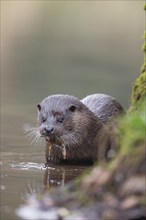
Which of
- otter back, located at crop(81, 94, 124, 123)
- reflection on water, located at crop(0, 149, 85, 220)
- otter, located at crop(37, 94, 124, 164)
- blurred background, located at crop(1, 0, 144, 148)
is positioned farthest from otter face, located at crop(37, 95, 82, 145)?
blurred background, located at crop(1, 0, 144, 148)

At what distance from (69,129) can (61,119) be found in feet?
0.41

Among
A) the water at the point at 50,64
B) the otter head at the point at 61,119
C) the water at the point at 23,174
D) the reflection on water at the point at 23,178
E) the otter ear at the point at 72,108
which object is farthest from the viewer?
the otter ear at the point at 72,108

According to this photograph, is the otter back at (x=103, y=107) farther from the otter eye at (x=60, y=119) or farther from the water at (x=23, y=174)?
the otter eye at (x=60, y=119)

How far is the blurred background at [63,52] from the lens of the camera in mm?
14828

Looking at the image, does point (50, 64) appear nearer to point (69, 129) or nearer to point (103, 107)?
point (103, 107)

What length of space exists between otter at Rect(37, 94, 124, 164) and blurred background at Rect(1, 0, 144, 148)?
1304 millimetres

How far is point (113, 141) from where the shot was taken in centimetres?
590

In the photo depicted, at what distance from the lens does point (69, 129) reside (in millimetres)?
8820

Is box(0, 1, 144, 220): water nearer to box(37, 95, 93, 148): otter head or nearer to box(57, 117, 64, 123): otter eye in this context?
box(37, 95, 93, 148): otter head

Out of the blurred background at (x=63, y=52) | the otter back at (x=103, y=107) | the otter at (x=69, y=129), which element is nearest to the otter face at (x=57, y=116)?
the otter at (x=69, y=129)

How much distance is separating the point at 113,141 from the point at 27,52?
17.4 metres

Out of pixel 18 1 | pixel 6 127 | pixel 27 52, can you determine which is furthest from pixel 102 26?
pixel 6 127

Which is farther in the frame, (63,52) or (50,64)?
(63,52)

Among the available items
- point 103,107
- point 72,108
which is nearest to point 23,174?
point 72,108
